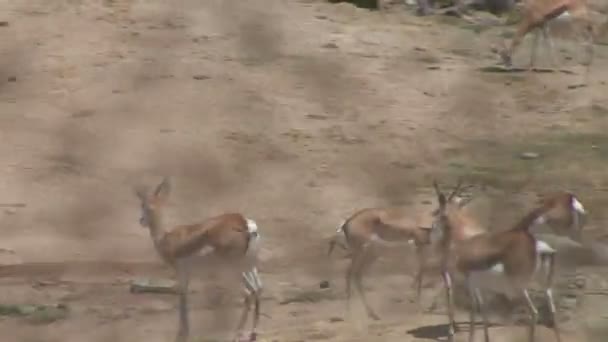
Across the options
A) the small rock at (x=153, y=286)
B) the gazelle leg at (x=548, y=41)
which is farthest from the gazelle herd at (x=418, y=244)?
the gazelle leg at (x=548, y=41)

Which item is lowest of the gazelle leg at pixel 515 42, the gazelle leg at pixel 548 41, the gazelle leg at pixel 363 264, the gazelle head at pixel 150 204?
the gazelle leg at pixel 548 41

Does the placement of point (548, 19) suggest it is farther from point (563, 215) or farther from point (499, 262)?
point (499, 262)

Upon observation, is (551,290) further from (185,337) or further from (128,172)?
(128,172)

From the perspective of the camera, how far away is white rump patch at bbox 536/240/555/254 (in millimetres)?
5132

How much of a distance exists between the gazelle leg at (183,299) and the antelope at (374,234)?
2.00ft

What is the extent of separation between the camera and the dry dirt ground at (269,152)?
578 cm

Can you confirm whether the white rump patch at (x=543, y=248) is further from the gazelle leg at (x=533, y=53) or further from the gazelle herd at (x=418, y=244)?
the gazelle leg at (x=533, y=53)

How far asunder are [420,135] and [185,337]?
3.34 m

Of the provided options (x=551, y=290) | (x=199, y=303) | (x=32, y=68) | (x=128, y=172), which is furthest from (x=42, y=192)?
(x=551, y=290)

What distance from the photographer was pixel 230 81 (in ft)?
30.0

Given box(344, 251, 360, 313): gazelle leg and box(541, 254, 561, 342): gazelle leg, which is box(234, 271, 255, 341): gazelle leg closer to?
box(344, 251, 360, 313): gazelle leg

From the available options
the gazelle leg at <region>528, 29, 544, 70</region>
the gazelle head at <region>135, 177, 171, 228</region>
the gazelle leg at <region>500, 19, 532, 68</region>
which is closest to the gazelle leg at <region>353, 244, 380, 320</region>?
the gazelle head at <region>135, 177, 171, 228</region>

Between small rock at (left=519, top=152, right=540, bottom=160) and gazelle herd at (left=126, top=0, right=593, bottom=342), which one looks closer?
gazelle herd at (left=126, top=0, right=593, bottom=342)

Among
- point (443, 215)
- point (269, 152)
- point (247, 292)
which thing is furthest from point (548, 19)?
point (247, 292)
